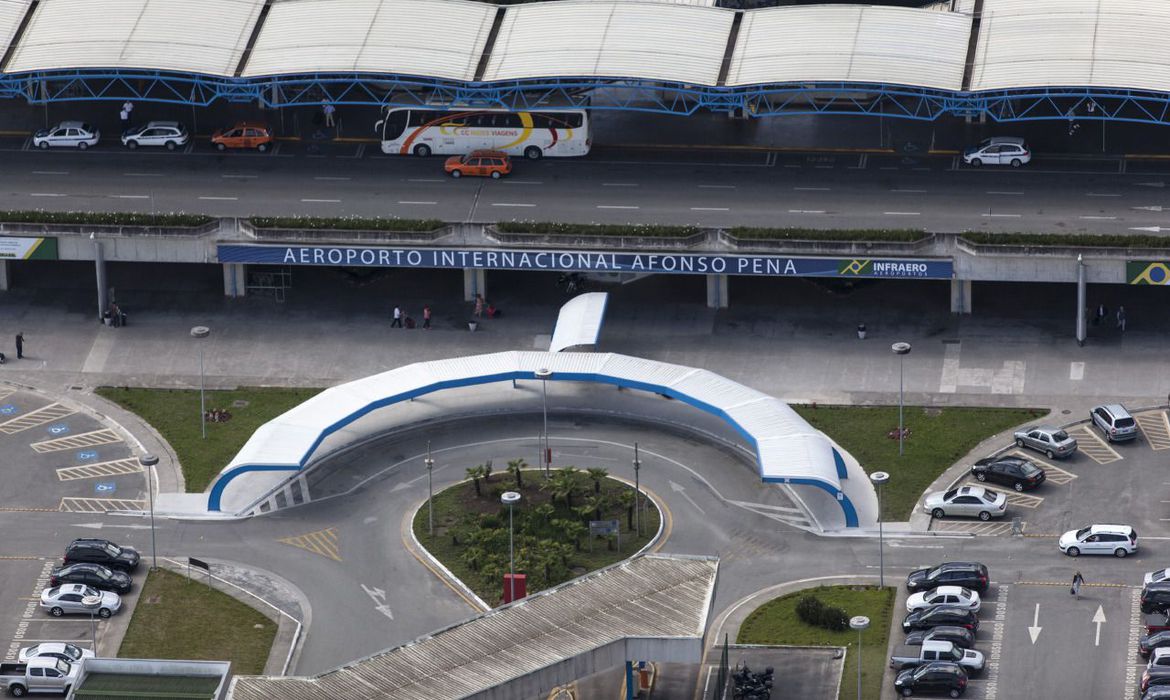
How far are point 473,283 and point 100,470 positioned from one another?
2937 centimetres

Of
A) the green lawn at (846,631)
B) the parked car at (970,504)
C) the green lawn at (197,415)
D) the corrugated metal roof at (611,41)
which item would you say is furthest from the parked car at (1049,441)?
the green lawn at (197,415)

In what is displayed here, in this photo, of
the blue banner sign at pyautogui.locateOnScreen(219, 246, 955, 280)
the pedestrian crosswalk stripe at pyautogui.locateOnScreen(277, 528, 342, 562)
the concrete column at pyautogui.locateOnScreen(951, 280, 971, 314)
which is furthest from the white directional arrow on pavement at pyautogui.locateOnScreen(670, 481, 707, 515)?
the concrete column at pyautogui.locateOnScreen(951, 280, 971, 314)

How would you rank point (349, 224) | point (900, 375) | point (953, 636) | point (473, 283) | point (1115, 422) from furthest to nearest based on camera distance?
1. point (473, 283)
2. point (349, 224)
3. point (900, 375)
4. point (1115, 422)
5. point (953, 636)

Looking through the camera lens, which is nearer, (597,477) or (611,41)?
(597,477)

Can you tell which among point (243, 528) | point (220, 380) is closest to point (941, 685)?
point (243, 528)

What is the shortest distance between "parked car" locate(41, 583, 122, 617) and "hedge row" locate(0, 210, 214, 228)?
37.1 m

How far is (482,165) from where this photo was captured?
193000 millimetres

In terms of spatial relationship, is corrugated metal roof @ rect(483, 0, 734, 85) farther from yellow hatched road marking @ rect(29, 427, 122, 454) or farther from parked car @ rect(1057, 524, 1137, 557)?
parked car @ rect(1057, 524, 1137, 557)

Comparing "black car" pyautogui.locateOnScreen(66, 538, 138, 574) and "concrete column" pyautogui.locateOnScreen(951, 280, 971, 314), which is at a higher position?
"concrete column" pyautogui.locateOnScreen(951, 280, 971, 314)

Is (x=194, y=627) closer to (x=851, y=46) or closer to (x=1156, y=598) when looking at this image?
(x=1156, y=598)

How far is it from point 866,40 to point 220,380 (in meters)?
47.9

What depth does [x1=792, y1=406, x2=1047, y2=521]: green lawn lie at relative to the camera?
543 ft

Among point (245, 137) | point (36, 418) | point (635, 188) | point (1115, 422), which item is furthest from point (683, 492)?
point (245, 137)

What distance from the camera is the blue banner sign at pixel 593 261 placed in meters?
181
